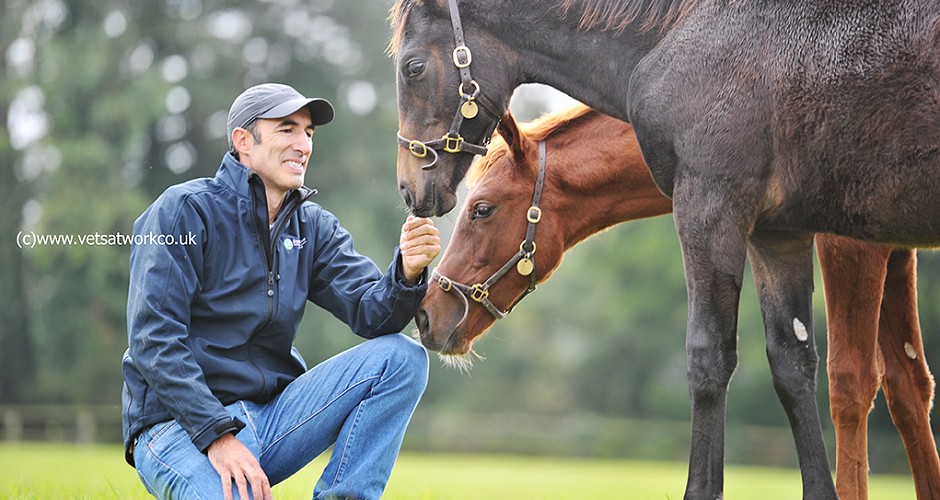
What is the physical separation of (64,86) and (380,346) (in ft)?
61.0

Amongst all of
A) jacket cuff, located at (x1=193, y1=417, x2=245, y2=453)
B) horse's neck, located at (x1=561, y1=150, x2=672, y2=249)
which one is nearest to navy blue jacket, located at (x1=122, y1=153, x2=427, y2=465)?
jacket cuff, located at (x1=193, y1=417, x2=245, y2=453)

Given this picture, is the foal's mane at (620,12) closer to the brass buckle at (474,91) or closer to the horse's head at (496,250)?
the brass buckle at (474,91)

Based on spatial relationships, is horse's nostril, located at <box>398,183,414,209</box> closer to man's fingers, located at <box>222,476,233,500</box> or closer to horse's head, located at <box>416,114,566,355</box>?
horse's head, located at <box>416,114,566,355</box>

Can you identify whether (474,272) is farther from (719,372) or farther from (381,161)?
(381,161)

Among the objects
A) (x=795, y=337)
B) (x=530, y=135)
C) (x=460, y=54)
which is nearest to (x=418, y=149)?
(x=460, y=54)

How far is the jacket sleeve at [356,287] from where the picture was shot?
400 centimetres

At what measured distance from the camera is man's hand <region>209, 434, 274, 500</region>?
3309 millimetres

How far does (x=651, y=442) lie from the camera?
25.5 m

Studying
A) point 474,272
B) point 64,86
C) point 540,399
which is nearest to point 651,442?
point 540,399

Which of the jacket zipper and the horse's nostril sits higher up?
the horse's nostril

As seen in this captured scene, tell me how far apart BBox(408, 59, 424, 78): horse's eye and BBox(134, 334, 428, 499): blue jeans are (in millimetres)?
1200

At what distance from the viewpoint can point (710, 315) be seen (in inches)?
143

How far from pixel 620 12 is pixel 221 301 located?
205 centimetres

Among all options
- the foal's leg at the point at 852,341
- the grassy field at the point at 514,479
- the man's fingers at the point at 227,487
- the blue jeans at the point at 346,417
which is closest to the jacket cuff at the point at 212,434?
the man's fingers at the point at 227,487
